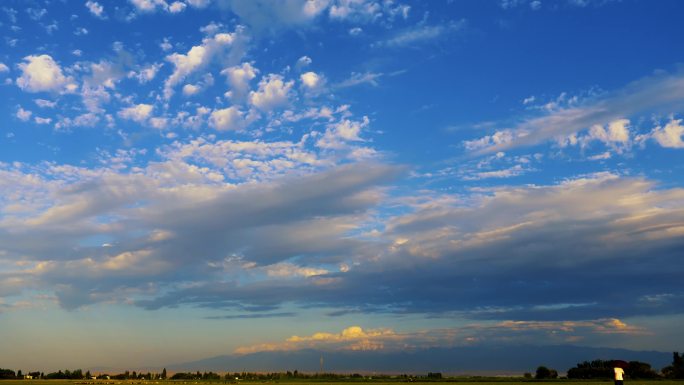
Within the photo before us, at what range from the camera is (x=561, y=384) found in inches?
7121

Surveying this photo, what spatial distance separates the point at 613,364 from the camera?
55.2 feet

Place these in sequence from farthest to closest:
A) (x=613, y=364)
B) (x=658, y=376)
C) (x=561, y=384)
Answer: (x=658, y=376) < (x=561, y=384) < (x=613, y=364)

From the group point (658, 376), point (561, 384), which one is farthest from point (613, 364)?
point (658, 376)

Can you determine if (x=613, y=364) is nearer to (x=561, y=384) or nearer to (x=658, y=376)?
(x=561, y=384)

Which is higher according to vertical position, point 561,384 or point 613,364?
point 613,364

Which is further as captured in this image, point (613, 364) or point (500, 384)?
point (500, 384)

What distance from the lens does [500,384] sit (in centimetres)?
18975

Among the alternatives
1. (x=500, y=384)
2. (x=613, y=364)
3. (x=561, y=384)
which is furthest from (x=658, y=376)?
(x=613, y=364)

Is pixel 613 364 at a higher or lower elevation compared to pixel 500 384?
higher

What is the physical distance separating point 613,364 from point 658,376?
698ft

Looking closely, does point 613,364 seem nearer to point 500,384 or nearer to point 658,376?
point 500,384

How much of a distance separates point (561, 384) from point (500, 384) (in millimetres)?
18530

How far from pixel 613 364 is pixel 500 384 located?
187 metres

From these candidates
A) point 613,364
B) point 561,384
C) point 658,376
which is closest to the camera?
point 613,364
